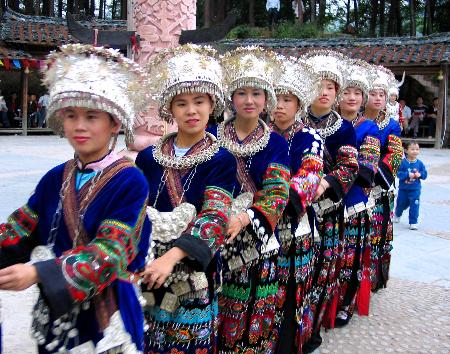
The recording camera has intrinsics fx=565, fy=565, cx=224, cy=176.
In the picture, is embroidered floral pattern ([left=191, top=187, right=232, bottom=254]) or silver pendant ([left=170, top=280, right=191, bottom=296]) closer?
embroidered floral pattern ([left=191, top=187, right=232, bottom=254])

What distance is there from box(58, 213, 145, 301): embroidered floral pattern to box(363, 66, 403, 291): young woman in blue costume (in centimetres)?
325

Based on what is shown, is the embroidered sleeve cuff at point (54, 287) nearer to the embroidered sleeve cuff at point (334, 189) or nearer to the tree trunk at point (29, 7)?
the embroidered sleeve cuff at point (334, 189)

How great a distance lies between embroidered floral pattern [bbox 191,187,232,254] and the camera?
2.18 m

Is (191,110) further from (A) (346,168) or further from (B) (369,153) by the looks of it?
(B) (369,153)

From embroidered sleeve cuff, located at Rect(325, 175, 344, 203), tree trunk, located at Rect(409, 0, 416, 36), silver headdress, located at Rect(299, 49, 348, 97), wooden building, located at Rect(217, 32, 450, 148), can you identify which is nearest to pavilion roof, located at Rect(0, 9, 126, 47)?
wooden building, located at Rect(217, 32, 450, 148)

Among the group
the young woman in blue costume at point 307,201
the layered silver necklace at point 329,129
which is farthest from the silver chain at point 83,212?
the layered silver necklace at point 329,129

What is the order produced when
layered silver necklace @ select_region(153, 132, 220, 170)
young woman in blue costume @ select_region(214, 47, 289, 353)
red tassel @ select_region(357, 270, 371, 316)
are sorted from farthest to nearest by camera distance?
red tassel @ select_region(357, 270, 371, 316), young woman in blue costume @ select_region(214, 47, 289, 353), layered silver necklace @ select_region(153, 132, 220, 170)

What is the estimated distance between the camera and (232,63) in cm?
290

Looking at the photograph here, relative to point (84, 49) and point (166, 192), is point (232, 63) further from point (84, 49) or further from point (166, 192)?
point (84, 49)

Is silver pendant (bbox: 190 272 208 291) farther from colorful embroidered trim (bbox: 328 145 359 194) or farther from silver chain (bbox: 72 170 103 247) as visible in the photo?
colorful embroidered trim (bbox: 328 145 359 194)

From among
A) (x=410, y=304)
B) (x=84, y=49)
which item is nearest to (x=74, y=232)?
(x=84, y=49)

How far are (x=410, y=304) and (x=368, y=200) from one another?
1071 mm

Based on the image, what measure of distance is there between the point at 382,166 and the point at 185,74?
269 cm

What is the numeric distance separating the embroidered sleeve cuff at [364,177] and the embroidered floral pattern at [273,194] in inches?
50.2
